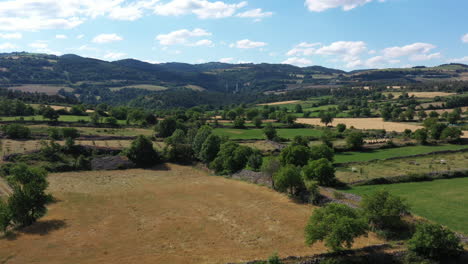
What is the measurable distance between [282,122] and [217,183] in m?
77.6

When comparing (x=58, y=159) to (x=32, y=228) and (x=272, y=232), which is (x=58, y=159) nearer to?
(x=32, y=228)

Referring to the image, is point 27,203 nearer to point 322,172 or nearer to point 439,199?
point 322,172

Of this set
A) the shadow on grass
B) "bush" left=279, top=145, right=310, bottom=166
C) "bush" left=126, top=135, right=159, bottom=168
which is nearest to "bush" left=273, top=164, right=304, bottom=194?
"bush" left=279, top=145, right=310, bottom=166

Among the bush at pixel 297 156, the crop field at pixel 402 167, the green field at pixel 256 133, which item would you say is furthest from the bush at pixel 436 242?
the green field at pixel 256 133

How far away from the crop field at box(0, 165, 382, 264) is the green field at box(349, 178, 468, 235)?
953 cm

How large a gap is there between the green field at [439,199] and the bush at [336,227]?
13.6 meters

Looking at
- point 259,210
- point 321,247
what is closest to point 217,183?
point 259,210

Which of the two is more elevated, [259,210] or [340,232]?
[340,232]

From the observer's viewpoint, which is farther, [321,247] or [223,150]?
[223,150]

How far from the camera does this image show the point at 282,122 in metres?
133

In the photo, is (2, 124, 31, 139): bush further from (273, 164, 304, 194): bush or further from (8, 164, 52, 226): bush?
(273, 164, 304, 194): bush

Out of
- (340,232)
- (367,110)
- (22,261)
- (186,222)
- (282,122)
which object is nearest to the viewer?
(340,232)

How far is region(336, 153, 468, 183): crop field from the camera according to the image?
57375mm

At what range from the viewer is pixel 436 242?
28.6 metres
